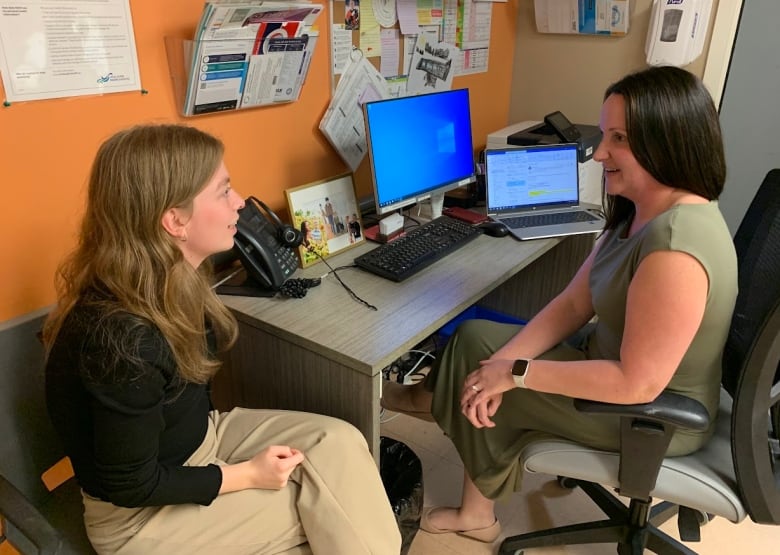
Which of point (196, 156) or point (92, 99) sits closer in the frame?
point (196, 156)

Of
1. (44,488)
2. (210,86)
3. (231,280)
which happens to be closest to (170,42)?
(210,86)

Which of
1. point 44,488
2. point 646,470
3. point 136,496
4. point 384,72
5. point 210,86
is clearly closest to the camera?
point 136,496

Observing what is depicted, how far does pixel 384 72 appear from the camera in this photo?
2000mm

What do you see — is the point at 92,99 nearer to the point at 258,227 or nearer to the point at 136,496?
the point at 258,227

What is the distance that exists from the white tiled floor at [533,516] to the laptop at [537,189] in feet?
2.51

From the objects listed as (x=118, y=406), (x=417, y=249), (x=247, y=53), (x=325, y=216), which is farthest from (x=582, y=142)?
(x=118, y=406)

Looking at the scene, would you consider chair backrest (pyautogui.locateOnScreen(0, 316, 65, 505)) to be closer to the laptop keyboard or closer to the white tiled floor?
the white tiled floor

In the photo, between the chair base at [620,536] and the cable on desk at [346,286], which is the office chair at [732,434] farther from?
the cable on desk at [346,286]

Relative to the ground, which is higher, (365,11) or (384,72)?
(365,11)

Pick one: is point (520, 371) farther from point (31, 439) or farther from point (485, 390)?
point (31, 439)

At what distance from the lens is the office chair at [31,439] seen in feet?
3.97

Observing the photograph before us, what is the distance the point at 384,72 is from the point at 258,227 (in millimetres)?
807

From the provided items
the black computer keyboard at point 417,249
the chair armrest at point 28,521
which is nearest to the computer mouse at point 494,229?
the black computer keyboard at point 417,249

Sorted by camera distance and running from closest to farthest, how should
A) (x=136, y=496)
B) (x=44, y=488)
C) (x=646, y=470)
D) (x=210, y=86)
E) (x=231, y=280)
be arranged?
(x=136, y=496)
(x=646, y=470)
(x=44, y=488)
(x=210, y=86)
(x=231, y=280)
